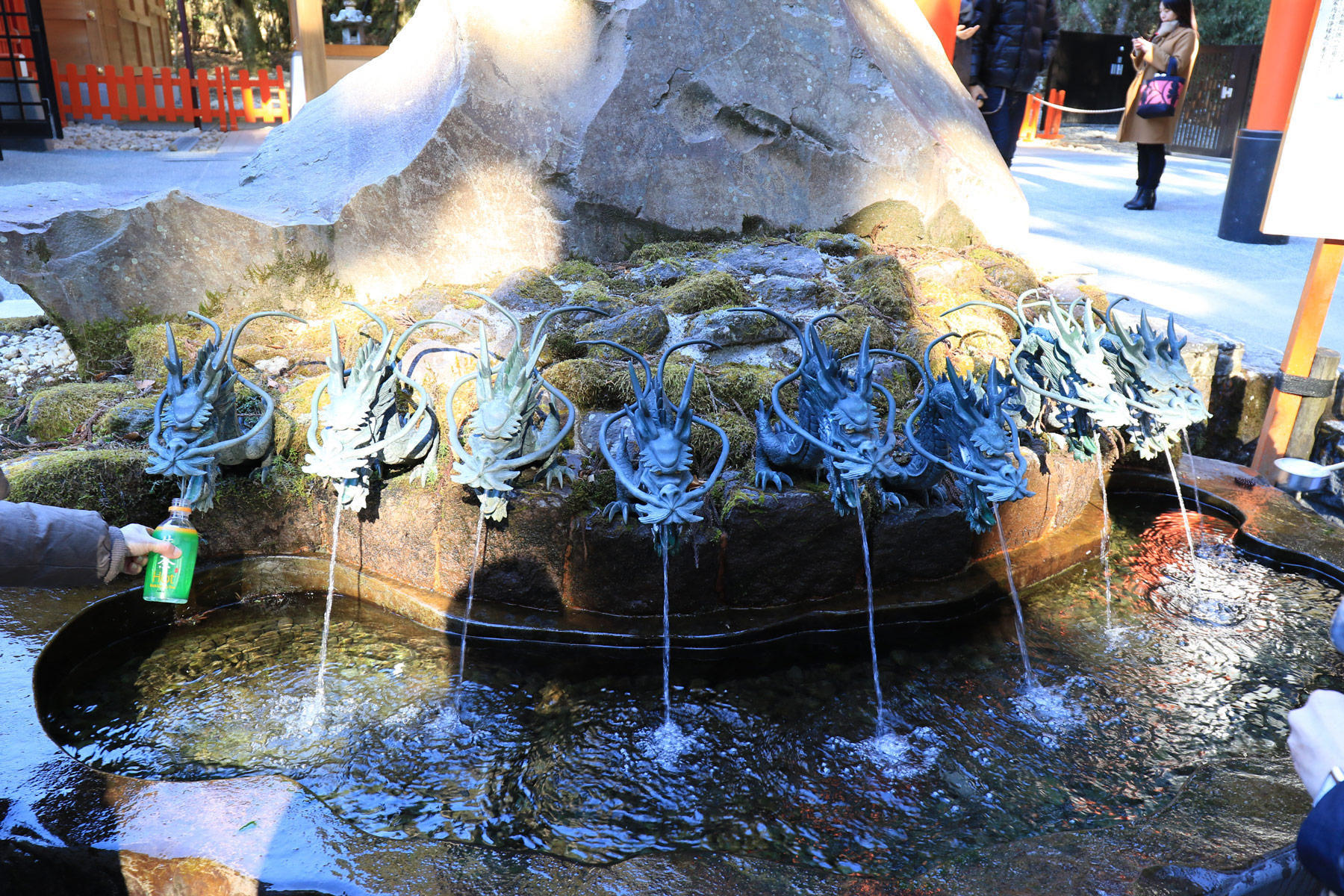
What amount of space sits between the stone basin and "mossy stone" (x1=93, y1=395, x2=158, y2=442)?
1.70 meters

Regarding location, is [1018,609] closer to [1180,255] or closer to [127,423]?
[127,423]

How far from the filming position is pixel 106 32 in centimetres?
1555

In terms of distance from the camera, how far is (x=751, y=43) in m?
5.84

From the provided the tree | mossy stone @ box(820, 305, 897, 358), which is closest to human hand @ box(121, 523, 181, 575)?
mossy stone @ box(820, 305, 897, 358)

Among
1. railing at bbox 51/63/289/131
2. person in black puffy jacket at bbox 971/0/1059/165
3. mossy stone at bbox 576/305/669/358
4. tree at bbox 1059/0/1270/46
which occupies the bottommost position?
mossy stone at bbox 576/305/669/358

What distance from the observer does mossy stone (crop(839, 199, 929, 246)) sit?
608 centimetres

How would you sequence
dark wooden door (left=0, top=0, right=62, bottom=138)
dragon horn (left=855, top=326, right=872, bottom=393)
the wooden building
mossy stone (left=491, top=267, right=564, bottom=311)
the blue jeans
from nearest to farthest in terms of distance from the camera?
dragon horn (left=855, top=326, right=872, bottom=393)
mossy stone (left=491, top=267, right=564, bottom=311)
the blue jeans
dark wooden door (left=0, top=0, right=62, bottom=138)
the wooden building

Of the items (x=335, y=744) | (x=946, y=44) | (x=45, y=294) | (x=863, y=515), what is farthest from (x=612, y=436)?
(x=946, y=44)

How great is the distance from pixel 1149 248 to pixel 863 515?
20.6 feet

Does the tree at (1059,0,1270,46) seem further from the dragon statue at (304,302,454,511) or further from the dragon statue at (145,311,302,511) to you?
the dragon statue at (145,311,302,511)

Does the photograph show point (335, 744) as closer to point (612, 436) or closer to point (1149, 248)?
point (612, 436)

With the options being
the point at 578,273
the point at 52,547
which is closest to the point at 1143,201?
the point at 578,273

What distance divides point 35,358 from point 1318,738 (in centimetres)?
567

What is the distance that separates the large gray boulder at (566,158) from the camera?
15.7ft
